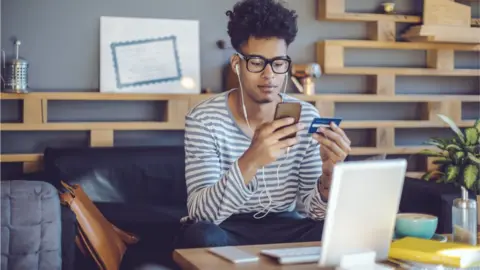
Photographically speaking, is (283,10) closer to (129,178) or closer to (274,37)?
(274,37)

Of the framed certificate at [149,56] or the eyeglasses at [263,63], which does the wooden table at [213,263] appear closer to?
the eyeglasses at [263,63]

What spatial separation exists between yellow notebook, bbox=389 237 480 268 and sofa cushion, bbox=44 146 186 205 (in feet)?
5.59

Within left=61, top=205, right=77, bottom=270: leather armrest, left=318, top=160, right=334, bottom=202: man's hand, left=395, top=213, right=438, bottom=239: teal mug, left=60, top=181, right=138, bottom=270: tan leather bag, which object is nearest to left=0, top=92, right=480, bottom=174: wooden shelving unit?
left=60, top=181, right=138, bottom=270: tan leather bag

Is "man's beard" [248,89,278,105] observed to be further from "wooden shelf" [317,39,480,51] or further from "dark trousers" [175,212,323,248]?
"wooden shelf" [317,39,480,51]

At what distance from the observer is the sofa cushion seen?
121 inches

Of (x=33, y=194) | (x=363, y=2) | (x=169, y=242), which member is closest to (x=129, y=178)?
(x=169, y=242)

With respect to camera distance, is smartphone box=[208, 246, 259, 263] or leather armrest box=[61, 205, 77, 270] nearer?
smartphone box=[208, 246, 259, 263]

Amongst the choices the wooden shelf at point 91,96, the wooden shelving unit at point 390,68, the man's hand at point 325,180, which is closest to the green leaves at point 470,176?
the wooden shelving unit at point 390,68

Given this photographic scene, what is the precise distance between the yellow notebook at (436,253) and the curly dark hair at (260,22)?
878mm

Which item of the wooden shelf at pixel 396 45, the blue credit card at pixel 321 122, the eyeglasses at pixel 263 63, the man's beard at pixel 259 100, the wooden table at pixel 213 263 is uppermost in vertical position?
the wooden shelf at pixel 396 45

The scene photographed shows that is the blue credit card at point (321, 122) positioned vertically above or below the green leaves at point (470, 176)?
above

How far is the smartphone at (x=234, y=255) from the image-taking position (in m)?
1.57

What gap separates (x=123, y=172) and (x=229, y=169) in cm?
120

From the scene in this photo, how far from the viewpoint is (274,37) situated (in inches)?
88.5
